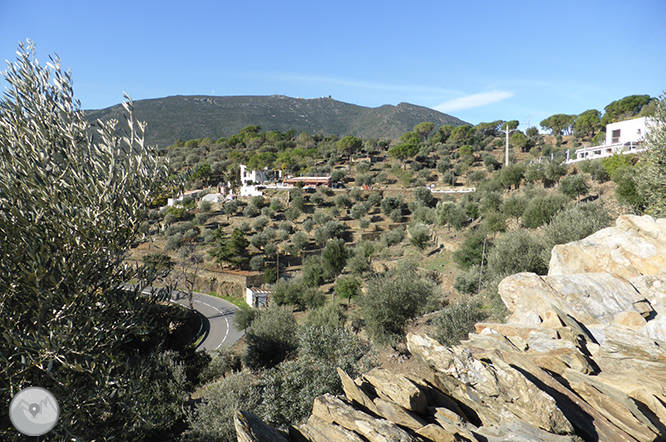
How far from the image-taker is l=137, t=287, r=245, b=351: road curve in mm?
25062

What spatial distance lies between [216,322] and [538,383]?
26.6 m

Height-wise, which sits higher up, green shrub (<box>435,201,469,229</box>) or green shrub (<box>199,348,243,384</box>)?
green shrub (<box>435,201,469,229</box>)

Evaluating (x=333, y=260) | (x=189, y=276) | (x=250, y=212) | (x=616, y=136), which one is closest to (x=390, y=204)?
(x=333, y=260)

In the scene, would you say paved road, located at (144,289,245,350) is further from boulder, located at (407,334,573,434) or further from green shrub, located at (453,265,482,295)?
boulder, located at (407,334,573,434)

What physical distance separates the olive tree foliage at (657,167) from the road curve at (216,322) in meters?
24.5

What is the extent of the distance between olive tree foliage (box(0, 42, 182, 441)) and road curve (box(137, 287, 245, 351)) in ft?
48.5

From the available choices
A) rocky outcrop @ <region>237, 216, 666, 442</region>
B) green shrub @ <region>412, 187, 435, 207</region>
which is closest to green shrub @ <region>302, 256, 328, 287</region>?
green shrub @ <region>412, 187, 435, 207</region>

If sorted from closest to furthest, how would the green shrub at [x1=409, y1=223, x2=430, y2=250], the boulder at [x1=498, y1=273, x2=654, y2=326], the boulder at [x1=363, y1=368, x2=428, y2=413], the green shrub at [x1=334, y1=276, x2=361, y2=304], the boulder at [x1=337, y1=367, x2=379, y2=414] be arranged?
the boulder at [x1=363, y1=368, x2=428, y2=413] → the boulder at [x1=337, y1=367, x2=379, y2=414] → the boulder at [x1=498, y1=273, x2=654, y2=326] → the green shrub at [x1=334, y1=276, x2=361, y2=304] → the green shrub at [x1=409, y1=223, x2=430, y2=250]

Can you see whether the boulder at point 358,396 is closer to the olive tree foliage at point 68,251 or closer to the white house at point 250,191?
the olive tree foliage at point 68,251

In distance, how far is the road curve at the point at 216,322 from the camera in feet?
82.2

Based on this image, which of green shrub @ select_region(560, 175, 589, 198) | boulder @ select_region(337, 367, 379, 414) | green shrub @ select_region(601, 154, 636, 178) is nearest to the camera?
boulder @ select_region(337, 367, 379, 414)

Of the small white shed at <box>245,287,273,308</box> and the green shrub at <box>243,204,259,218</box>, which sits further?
the green shrub at <box>243,204,259,218</box>

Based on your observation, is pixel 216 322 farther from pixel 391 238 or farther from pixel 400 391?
pixel 400 391

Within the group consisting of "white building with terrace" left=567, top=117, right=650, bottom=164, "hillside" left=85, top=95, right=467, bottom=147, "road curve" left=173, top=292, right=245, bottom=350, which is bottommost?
"road curve" left=173, top=292, right=245, bottom=350
